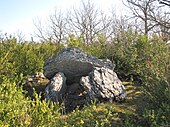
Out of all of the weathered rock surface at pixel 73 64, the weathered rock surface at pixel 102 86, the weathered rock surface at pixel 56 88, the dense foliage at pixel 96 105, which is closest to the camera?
the dense foliage at pixel 96 105

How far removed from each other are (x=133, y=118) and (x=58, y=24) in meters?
29.4

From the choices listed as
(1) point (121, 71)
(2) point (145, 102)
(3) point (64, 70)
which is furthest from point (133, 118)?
(1) point (121, 71)

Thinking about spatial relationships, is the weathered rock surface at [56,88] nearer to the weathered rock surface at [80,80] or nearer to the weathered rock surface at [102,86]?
the weathered rock surface at [80,80]

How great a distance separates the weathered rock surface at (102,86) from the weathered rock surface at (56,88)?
0.63 metres

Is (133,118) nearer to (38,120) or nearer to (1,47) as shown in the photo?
(38,120)

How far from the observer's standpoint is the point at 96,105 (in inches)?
224

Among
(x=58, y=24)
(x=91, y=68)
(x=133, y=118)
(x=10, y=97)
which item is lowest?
(x=133, y=118)

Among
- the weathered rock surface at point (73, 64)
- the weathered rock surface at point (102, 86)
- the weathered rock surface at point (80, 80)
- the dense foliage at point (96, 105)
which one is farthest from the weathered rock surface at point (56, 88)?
the weathered rock surface at point (102, 86)

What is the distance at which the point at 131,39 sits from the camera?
378 inches

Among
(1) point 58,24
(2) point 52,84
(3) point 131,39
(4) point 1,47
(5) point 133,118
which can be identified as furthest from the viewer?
(1) point 58,24

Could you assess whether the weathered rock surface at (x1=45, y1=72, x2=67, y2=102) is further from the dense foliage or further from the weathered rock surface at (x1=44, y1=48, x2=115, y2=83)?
the dense foliage

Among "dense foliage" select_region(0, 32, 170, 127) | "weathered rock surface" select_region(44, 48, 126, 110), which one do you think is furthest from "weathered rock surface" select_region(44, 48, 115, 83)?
"dense foliage" select_region(0, 32, 170, 127)

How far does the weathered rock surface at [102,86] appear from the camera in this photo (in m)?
6.09

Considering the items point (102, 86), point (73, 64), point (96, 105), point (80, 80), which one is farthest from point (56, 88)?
point (96, 105)
